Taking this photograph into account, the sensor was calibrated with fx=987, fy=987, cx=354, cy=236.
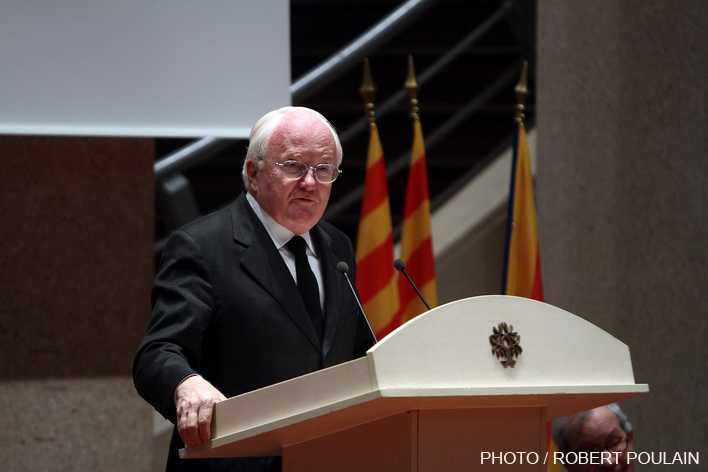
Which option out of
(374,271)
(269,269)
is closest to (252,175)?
(269,269)

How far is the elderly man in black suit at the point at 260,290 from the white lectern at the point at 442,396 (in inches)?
10.3

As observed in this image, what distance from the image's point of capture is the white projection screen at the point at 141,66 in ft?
9.81

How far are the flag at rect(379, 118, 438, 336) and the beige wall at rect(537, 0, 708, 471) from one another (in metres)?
0.56

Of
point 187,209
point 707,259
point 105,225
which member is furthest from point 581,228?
point 105,225

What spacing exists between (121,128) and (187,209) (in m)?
1.02

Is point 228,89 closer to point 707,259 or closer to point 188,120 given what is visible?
point 188,120

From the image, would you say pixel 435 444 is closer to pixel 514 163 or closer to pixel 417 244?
pixel 417 244

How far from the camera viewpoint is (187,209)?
13.2ft

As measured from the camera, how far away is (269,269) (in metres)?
1.95

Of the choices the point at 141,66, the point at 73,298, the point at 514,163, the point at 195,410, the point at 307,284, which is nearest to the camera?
the point at 195,410

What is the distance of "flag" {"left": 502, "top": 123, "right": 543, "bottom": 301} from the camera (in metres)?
3.61

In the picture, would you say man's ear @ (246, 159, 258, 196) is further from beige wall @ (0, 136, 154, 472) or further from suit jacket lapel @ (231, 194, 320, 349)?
beige wall @ (0, 136, 154, 472)

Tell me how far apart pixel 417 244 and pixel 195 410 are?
89.2 inches

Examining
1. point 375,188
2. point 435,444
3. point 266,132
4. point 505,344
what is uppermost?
point 375,188
